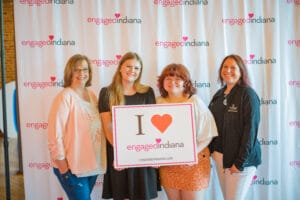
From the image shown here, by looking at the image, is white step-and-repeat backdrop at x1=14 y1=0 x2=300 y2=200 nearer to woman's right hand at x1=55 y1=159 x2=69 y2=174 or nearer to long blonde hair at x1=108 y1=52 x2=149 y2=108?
long blonde hair at x1=108 y1=52 x2=149 y2=108

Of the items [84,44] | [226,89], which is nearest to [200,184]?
[226,89]

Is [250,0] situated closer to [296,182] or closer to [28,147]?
[296,182]

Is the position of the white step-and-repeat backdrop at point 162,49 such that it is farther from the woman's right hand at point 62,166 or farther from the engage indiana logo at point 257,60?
the woman's right hand at point 62,166

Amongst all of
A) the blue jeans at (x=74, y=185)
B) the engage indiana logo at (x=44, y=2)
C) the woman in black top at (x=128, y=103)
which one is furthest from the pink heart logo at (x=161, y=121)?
the engage indiana logo at (x=44, y=2)

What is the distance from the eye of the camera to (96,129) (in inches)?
94.7

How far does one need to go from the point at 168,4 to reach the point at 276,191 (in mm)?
2086

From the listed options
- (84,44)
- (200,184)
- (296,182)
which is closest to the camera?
(200,184)

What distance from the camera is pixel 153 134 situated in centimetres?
240

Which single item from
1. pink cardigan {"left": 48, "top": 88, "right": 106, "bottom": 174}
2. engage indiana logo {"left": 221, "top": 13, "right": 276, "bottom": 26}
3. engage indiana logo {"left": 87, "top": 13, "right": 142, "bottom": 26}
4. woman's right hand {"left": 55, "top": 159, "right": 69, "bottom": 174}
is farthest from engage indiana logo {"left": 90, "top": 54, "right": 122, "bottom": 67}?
engage indiana logo {"left": 221, "top": 13, "right": 276, "bottom": 26}

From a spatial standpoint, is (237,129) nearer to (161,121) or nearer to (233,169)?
(233,169)

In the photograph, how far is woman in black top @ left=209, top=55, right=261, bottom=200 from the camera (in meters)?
2.27

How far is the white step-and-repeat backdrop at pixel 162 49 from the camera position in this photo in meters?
2.78

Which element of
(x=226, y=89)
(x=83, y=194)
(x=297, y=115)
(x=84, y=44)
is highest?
(x=84, y=44)

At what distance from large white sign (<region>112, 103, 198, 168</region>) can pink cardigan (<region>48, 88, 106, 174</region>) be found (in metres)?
0.20
